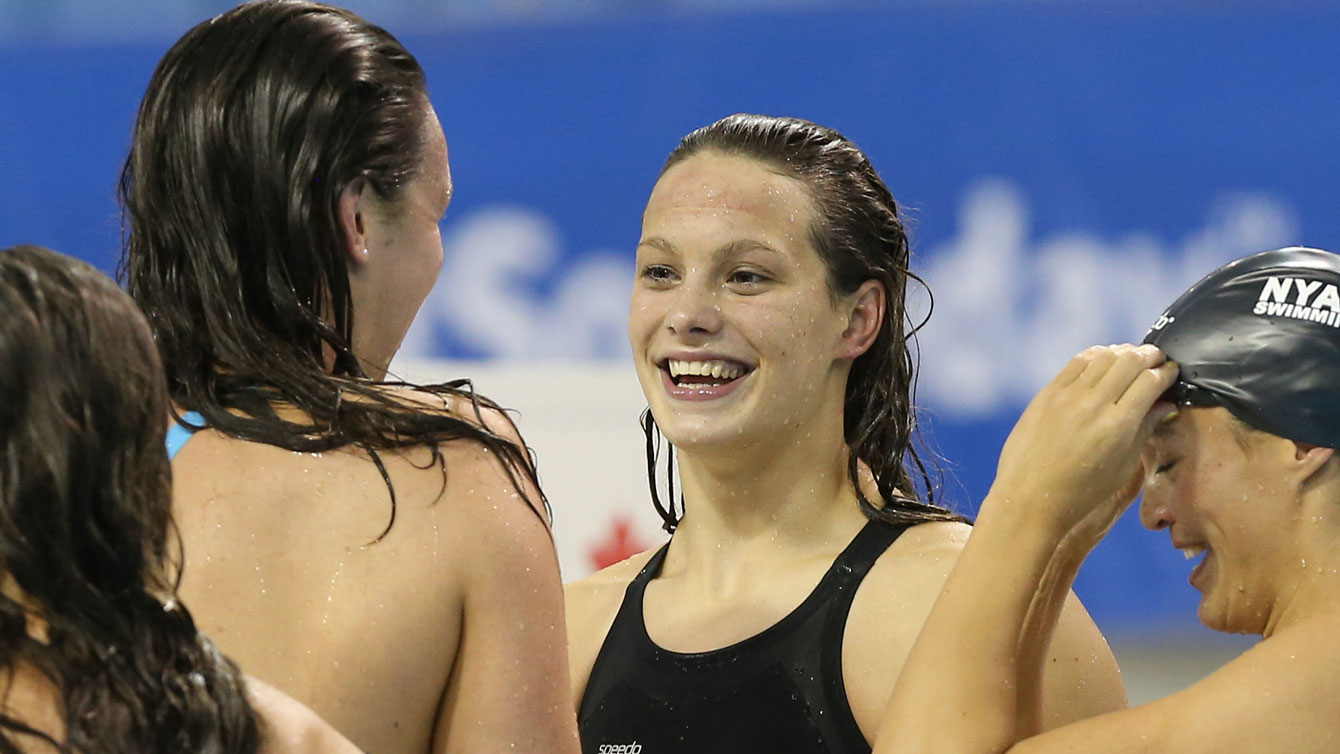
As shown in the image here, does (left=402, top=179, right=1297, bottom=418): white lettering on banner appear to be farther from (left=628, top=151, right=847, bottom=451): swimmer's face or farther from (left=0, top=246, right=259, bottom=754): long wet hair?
(left=0, top=246, right=259, bottom=754): long wet hair

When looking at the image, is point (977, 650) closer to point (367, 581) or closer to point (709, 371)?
point (367, 581)

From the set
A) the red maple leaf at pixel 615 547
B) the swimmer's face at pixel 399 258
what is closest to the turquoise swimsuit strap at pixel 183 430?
the swimmer's face at pixel 399 258

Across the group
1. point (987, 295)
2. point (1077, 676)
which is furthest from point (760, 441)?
point (987, 295)

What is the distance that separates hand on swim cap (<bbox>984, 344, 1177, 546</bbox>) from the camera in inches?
65.1

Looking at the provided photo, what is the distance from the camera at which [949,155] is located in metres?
5.84

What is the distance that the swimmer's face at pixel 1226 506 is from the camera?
165cm

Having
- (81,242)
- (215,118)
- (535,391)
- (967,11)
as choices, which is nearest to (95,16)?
(81,242)

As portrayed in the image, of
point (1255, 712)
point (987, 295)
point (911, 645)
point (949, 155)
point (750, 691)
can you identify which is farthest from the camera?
point (949, 155)

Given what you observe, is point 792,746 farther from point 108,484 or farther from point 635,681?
point 108,484

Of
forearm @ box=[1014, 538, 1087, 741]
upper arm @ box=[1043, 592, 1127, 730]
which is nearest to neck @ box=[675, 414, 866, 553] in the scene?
upper arm @ box=[1043, 592, 1127, 730]

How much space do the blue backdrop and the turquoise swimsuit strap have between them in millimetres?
4069

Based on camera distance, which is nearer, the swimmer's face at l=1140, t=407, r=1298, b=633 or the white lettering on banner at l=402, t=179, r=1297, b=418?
the swimmer's face at l=1140, t=407, r=1298, b=633

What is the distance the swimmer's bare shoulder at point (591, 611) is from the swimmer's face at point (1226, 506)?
1.14 metres

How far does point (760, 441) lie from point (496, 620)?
1020mm
